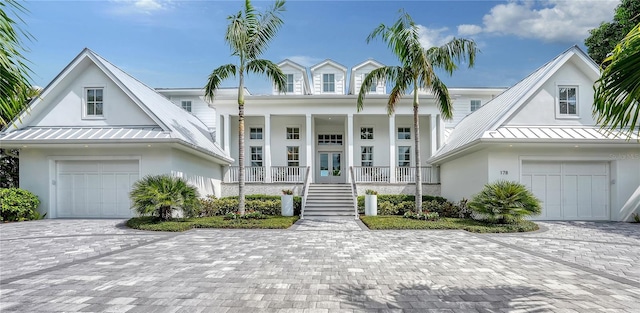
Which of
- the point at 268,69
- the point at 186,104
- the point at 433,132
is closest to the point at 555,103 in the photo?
the point at 433,132

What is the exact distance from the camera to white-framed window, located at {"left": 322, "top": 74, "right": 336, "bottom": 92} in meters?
21.7

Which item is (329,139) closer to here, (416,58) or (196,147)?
(196,147)

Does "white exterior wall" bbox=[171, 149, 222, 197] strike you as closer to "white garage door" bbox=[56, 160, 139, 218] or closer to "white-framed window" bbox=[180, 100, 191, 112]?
"white garage door" bbox=[56, 160, 139, 218]

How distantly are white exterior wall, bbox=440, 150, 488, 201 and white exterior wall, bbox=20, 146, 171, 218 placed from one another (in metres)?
13.7

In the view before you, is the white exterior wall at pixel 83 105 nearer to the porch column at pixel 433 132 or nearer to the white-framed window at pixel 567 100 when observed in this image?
the porch column at pixel 433 132

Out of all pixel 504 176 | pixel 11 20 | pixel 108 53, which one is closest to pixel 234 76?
pixel 108 53

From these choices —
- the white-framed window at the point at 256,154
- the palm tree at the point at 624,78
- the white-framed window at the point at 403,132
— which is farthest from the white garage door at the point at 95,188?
the palm tree at the point at 624,78

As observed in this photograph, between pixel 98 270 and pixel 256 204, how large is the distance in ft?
30.6

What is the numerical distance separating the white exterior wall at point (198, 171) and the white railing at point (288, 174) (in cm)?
325

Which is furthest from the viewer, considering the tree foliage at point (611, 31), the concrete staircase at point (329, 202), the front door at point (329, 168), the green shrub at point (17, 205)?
the front door at point (329, 168)

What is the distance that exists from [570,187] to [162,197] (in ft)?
52.8

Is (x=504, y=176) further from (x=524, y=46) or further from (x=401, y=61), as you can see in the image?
(x=524, y=46)

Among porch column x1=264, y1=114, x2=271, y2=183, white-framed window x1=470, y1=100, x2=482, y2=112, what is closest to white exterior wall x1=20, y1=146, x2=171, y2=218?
porch column x1=264, y1=114, x2=271, y2=183

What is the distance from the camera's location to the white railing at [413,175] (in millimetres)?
18438
